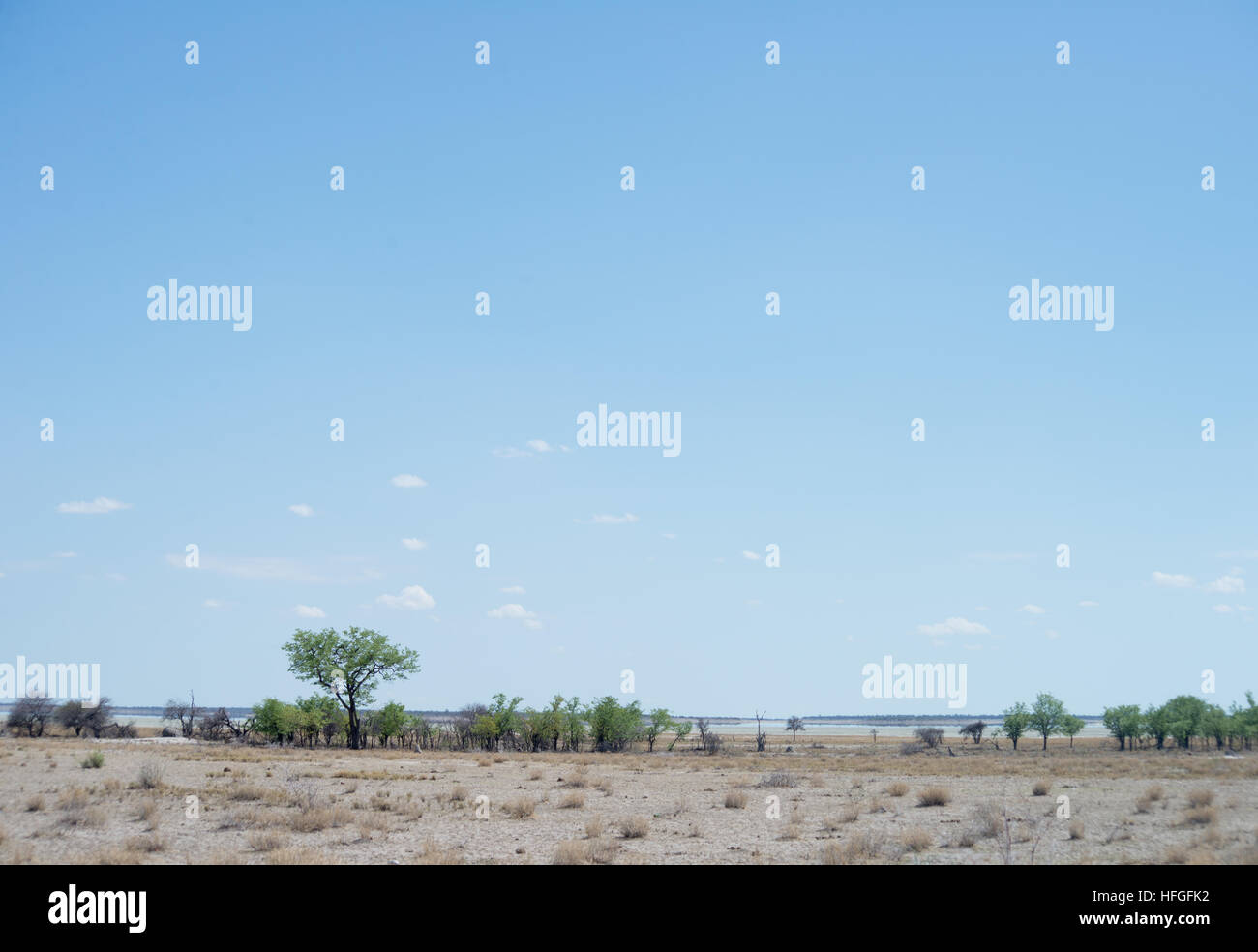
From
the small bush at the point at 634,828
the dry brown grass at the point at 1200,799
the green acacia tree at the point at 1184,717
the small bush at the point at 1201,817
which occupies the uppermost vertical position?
the small bush at the point at 1201,817

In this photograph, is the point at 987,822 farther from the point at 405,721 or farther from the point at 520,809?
the point at 405,721

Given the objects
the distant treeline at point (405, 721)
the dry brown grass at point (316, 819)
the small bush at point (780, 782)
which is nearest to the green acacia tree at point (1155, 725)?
the distant treeline at point (405, 721)

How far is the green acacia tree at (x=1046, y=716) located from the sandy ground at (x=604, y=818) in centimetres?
5039

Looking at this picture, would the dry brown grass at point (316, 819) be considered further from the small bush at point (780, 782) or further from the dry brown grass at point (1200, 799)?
the dry brown grass at point (1200, 799)

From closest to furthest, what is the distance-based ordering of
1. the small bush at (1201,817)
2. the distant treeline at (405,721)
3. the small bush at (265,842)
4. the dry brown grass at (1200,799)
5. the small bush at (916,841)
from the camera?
the small bush at (265,842)
the small bush at (916,841)
the small bush at (1201,817)
the dry brown grass at (1200,799)
the distant treeline at (405,721)

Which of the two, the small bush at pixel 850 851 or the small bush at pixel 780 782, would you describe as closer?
the small bush at pixel 850 851

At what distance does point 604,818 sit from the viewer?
2220 centimetres

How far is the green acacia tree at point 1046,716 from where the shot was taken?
82.1 m

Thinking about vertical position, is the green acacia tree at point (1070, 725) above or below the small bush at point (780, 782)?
below

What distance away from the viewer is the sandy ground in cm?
1611

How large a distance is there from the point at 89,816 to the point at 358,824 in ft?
18.3

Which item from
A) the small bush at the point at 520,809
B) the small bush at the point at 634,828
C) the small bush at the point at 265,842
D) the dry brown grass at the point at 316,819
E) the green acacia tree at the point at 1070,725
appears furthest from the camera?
the green acacia tree at the point at 1070,725
